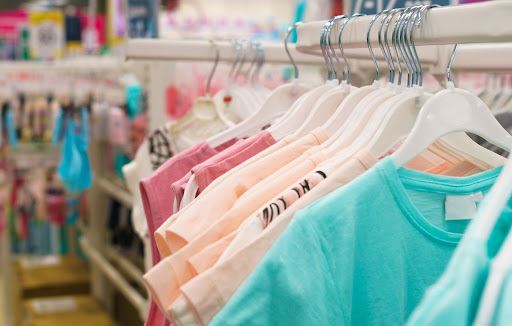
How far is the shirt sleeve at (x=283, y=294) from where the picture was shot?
642 millimetres

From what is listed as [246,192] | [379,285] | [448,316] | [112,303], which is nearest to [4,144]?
[112,303]

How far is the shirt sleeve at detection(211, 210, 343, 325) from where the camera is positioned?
64 cm

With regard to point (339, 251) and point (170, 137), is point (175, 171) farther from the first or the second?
point (339, 251)

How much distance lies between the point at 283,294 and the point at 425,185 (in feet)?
0.79

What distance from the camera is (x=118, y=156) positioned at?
122 inches

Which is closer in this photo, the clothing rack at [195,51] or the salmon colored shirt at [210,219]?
the salmon colored shirt at [210,219]

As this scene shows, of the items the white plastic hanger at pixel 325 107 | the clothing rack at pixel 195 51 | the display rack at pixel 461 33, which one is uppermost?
the display rack at pixel 461 33

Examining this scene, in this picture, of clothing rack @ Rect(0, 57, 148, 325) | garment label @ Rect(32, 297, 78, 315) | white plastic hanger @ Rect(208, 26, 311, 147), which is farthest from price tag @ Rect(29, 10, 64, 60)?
white plastic hanger @ Rect(208, 26, 311, 147)

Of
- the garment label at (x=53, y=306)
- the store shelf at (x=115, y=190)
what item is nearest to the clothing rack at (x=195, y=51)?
the store shelf at (x=115, y=190)

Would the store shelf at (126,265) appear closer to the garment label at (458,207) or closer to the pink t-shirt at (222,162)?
the pink t-shirt at (222,162)

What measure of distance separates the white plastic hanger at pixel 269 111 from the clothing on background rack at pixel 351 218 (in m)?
0.17

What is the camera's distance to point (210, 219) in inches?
33.9

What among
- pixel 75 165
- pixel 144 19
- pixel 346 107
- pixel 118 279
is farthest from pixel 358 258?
pixel 118 279

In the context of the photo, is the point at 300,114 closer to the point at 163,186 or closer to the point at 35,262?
the point at 163,186
